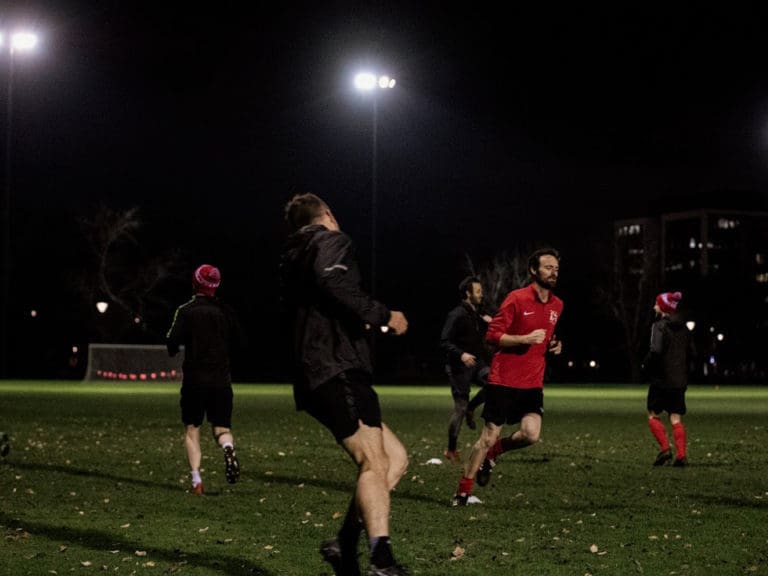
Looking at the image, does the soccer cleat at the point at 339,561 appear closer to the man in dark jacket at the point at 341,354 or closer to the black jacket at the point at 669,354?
the man in dark jacket at the point at 341,354

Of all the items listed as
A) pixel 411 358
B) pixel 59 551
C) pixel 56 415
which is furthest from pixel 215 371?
pixel 411 358

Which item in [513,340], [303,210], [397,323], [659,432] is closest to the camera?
[397,323]

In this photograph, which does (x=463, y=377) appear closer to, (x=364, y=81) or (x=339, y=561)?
(x=339, y=561)

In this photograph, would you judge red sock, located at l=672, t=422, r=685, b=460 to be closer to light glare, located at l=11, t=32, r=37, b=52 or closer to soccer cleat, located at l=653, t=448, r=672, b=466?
soccer cleat, located at l=653, t=448, r=672, b=466

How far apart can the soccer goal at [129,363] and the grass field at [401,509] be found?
134 feet

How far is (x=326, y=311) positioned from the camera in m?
7.09

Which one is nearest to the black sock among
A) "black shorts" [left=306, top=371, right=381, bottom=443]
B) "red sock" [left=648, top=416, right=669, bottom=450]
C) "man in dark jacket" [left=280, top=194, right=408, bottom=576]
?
"man in dark jacket" [left=280, top=194, right=408, bottom=576]

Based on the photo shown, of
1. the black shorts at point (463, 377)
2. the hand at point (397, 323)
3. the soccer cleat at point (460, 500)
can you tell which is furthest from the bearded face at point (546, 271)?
the black shorts at point (463, 377)

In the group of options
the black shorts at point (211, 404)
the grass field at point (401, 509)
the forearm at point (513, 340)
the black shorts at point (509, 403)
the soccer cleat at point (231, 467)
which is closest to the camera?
the grass field at point (401, 509)

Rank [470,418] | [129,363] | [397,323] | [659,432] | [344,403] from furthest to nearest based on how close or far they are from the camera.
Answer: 1. [129,363]
2. [470,418]
3. [659,432]
4. [344,403]
5. [397,323]

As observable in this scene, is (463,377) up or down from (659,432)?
up

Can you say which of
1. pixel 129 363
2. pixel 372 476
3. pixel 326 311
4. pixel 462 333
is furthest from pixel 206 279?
pixel 129 363

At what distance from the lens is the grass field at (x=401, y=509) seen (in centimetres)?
843

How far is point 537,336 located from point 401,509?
1.86m
